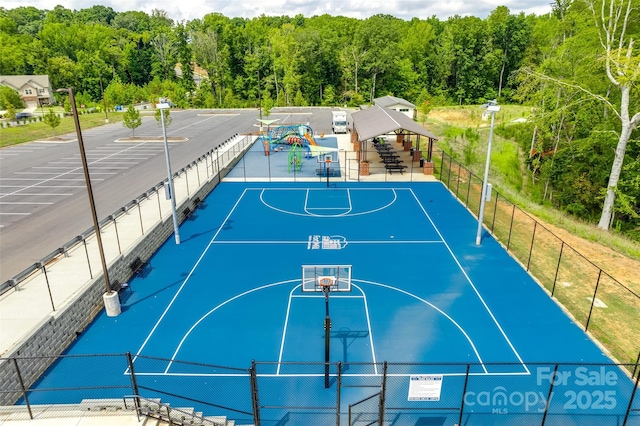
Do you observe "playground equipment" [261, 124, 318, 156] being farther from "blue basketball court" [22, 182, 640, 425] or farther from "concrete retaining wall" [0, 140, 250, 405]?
"concrete retaining wall" [0, 140, 250, 405]

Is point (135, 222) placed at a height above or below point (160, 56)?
below

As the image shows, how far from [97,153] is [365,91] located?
5950 cm

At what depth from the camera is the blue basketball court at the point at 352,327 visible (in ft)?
36.8

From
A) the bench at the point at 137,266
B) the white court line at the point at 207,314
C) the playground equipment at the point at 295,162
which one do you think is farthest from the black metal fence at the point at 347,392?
the playground equipment at the point at 295,162

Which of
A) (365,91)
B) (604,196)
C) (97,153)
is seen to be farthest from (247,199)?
(365,91)

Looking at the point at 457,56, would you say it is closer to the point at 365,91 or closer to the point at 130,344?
the point at 365,91

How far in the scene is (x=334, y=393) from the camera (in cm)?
1135

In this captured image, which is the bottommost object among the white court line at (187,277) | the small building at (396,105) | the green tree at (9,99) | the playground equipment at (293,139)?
the white court line at (187,277)

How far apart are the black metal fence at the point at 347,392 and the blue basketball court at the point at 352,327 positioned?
1.9 inches

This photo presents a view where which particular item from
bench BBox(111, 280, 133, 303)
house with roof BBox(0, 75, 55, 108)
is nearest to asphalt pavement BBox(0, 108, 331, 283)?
bench BBox(111, 280, 133, 303)

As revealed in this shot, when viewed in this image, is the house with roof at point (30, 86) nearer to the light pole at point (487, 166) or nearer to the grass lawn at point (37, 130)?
the grass lawn at point (37, 130)

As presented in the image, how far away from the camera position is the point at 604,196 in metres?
29.9

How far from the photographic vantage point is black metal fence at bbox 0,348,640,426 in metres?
10.5

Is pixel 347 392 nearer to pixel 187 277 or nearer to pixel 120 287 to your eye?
pixel 187 277
